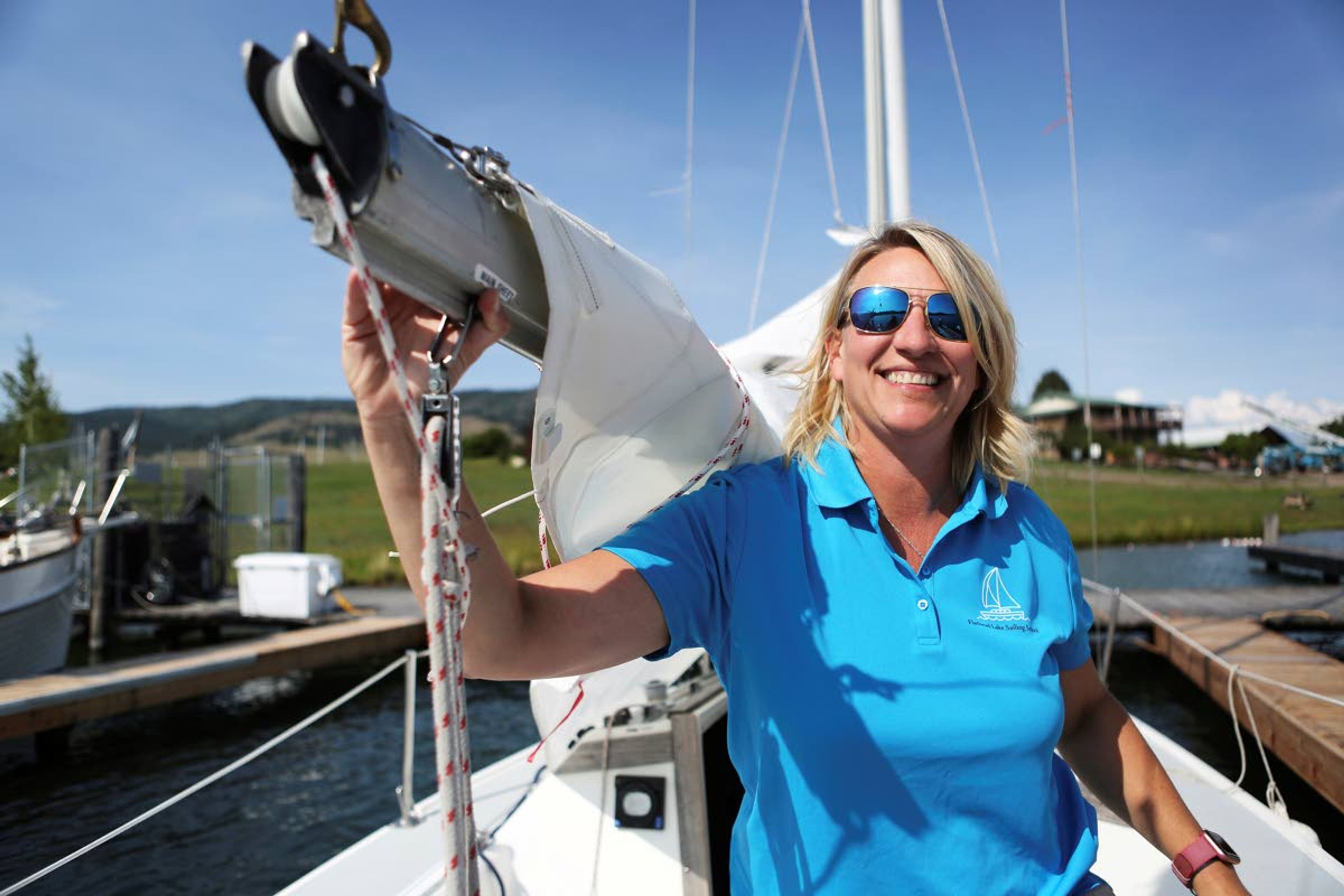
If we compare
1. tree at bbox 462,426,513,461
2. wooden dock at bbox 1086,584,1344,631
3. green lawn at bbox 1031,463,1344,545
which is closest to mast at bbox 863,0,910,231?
wooden dock at bbox 1086,584,1344,631

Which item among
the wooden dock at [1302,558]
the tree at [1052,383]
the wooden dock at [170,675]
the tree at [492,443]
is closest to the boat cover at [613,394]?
the wooden dock at [170,675]

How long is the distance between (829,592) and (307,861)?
5910 millimetres

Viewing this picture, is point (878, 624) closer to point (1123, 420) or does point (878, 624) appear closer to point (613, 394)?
point (613, 394)

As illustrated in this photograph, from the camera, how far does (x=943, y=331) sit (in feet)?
4.88

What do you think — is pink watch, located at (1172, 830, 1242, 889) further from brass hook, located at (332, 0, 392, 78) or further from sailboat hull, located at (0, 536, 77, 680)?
sailboat hull, located at (0, 536, 77, 680)

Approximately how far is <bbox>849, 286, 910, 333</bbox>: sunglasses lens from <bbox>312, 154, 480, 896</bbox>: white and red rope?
89cm

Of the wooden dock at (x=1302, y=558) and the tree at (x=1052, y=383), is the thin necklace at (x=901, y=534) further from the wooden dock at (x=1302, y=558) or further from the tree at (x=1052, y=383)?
the tree at (x=1052, y=383)

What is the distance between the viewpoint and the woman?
1234 millimetres

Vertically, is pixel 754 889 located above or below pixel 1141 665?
above

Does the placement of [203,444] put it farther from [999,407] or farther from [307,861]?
[999,407]

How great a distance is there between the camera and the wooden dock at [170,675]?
652cm

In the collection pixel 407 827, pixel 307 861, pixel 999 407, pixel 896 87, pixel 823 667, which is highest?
pixel 896 87

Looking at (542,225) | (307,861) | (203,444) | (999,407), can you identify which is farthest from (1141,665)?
(203,444)

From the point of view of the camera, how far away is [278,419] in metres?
71.5
